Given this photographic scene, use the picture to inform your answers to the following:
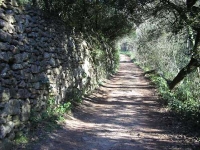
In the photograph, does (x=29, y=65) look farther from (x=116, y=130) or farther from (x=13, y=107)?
(x=116, y=130)

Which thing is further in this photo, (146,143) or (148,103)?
(148,103)

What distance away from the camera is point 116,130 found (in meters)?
8.59

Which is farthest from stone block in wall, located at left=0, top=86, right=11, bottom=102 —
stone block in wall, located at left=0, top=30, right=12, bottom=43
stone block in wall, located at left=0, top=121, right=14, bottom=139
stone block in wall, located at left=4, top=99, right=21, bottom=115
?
stone block in wall, located at left=0, top=30, right=12, bottom=43

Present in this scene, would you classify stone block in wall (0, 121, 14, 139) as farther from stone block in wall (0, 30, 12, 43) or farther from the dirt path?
stone block in wall (0, 30, 12, 43)

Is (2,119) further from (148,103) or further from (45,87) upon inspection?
(148,103)

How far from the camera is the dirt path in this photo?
7.06 m

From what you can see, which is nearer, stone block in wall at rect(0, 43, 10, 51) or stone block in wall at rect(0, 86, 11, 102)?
stone block in wall at rect(0, 86, 11, 102)

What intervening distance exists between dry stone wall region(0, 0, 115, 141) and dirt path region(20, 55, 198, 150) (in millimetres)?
909

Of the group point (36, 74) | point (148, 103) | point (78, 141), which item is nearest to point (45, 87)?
point (36, 74)

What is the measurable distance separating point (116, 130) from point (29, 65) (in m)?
3.30

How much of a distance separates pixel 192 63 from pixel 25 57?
32.3 feet

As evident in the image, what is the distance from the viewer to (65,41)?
11406 millimetres

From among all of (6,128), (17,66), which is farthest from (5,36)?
(6,128)

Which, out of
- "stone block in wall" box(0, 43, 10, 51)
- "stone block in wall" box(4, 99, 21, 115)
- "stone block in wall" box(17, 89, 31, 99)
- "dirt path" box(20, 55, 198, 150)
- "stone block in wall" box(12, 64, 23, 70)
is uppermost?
"stone block in wall" box(0, 43, 10, 51)
